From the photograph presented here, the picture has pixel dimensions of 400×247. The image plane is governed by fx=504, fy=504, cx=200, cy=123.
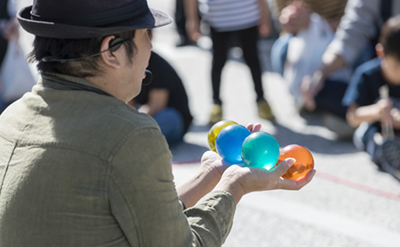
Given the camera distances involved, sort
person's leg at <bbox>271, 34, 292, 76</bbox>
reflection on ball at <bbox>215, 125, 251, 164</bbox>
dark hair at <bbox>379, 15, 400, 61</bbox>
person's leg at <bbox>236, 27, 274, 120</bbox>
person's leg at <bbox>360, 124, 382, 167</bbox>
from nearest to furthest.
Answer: reflection on ball at <bbox>215, 125, 251, 164</bbox> → dark hair at <bbox>379, 15, 400, 61</bbox> → person's leg at <bbox>360, 124, 382, 167</bbox> → person's leg at <bbox>236, 27, 274, 120</bbox> → person's leg at <bbox>271, 34, 292, 76</bbox>

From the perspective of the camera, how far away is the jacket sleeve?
4.05 feet

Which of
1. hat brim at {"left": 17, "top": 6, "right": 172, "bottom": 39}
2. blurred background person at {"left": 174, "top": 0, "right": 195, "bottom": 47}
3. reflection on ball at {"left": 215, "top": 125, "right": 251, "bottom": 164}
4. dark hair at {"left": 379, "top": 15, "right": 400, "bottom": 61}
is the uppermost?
hat brim at {"left": 17, "top": 6, "right": 172, "bottom": 39}

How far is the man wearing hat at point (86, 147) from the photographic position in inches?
48.9

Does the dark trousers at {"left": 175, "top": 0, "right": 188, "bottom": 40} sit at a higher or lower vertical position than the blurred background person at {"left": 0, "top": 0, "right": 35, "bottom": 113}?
lower

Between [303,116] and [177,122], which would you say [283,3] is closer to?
[303,116]

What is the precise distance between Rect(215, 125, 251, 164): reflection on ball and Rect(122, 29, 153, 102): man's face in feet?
1.63

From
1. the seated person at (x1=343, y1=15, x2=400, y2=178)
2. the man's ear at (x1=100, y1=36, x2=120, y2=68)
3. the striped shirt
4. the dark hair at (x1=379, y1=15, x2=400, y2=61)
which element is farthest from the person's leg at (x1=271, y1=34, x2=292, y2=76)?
the man's ear at (x1=100, y1=36, x2=120, y2=68)

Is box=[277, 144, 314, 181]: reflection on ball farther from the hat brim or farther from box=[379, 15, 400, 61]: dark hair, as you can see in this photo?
box=[379, 15, 400, 61]: dark hair

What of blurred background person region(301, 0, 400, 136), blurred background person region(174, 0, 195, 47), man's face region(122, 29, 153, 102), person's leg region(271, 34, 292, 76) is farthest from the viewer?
blurred background person region(174, 0, 195, 47)

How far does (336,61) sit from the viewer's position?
4453 millimetres

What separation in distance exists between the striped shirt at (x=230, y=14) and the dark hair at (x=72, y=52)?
11.3 ft

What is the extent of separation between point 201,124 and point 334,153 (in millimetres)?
1370

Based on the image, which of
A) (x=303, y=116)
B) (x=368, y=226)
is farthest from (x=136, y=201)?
(x=303, y=116)

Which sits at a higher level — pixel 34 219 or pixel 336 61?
pixel 34 219
